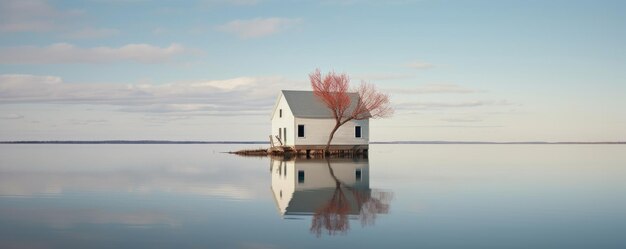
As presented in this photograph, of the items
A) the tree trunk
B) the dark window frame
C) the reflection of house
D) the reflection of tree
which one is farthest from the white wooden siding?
the reflection of tree

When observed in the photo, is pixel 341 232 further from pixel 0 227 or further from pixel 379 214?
pixel 0 227

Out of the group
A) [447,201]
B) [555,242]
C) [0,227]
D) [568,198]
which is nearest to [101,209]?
[0,227]

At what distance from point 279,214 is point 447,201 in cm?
639

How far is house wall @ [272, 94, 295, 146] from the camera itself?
185ft

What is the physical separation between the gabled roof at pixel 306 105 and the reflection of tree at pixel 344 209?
31.2m

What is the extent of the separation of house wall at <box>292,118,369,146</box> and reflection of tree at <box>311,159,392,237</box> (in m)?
30.9

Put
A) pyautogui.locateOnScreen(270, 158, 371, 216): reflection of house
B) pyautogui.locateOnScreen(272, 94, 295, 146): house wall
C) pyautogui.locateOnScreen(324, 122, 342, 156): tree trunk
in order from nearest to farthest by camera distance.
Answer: pyautogui.locateOnScreen(270, 158, 371, 216): reflection of house < pyautogui.locateOnScreen(324, 122, 342, 156): tree trunk < pyautogui.locateOnScreen(272, 94, 295, 146): house wall

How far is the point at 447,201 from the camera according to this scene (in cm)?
2077

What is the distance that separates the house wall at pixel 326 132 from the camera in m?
56.2

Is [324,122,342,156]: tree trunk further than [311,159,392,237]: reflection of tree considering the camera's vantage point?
Yes

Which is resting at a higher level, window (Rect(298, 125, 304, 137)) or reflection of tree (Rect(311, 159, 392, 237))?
window (Rect(298, 125, 304, 137))

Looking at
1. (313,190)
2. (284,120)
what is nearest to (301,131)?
(284,120)

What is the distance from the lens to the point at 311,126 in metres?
56.4

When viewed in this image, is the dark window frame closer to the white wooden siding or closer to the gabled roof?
the white wooden siding
